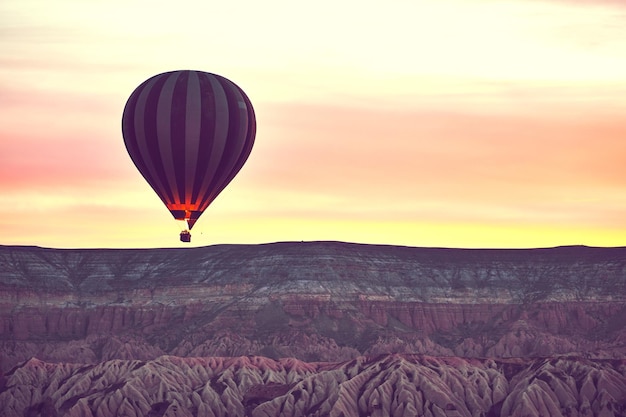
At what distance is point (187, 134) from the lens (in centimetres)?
13075

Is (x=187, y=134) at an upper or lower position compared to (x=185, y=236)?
upper

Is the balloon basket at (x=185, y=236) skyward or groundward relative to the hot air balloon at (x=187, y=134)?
groundward

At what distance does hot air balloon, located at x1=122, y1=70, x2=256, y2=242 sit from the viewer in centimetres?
13062

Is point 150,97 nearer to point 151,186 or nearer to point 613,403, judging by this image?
point 151,186

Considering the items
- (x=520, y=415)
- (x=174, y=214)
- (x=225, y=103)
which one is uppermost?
(x=225, y=103)

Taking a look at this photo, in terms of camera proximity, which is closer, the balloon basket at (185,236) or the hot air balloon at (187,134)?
the balloon basket at (185,236)

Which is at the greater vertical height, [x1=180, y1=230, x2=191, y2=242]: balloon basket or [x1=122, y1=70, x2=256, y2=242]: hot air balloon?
[x1=122, y1=70, x2=256, y2=242]: hot air balloon

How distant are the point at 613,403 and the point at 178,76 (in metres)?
86.8

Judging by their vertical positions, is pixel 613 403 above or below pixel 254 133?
below

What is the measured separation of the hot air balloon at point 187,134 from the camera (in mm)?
130625

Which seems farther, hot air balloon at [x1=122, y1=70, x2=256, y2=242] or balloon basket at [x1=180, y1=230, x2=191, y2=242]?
hot air balloon at [x1=122, y1=70, x2=256, y2=242]

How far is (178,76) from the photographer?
13212cm

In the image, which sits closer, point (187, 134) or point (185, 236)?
point (185, 236)

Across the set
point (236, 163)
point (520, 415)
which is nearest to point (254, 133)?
point (236, 163)
